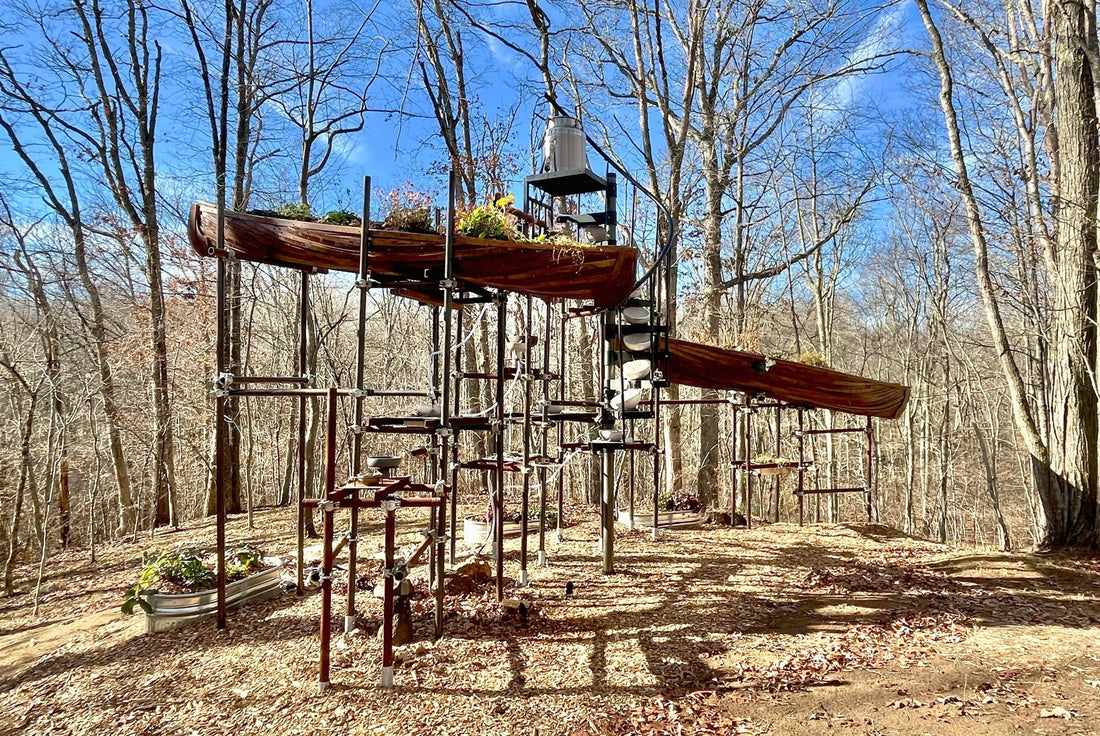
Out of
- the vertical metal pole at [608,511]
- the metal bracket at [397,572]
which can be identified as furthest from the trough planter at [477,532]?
the metal bracket at [397,572]

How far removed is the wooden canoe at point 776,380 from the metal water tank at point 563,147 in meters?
2.56

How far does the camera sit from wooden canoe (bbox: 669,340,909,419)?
7.56 metres

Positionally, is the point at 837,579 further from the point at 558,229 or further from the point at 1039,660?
the point at 558,229

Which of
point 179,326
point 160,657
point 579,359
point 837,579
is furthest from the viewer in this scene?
point 579,359

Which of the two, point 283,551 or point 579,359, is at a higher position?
point 579,359

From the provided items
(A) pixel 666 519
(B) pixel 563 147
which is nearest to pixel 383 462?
(B) pixel 563 147

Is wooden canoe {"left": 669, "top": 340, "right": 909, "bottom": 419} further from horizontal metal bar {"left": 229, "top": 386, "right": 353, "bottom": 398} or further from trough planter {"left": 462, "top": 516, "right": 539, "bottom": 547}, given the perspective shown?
horizontal metal bar {"left": 229, "top": 386, "right": 353, "bottom": 398}

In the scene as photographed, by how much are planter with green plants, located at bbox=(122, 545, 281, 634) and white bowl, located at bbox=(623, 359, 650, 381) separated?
3.94 metres

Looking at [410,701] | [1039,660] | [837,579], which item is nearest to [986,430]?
[837,579]

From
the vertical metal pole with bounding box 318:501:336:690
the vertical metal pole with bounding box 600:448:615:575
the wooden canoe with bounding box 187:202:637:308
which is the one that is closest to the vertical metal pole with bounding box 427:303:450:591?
the vertical metal pole with bounding box 318:501:336:690

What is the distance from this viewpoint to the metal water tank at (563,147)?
5645mm

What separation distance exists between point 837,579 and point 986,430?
719 inches

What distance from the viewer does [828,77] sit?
12375 millimetres

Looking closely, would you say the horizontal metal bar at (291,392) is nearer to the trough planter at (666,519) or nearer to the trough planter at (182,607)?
the trough planter at (182,607)
